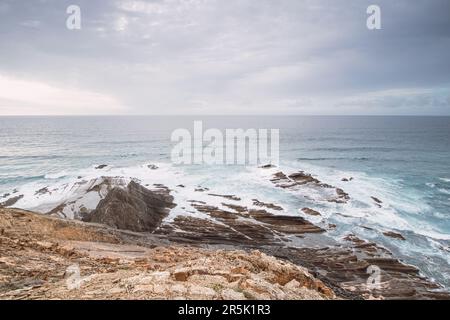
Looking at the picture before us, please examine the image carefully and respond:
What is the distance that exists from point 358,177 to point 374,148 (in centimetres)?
3952

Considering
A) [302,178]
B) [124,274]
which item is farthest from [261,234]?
[124,274]

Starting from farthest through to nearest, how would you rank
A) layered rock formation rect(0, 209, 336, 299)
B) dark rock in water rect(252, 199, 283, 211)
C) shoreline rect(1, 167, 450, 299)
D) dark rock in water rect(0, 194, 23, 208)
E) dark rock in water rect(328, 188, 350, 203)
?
1. dark rock in water rect(328, 188, 350, 203)
2. dark rock in water rect(0, 194, 23, 208)
3. dark rock in water rect(252, 199, 283, 211)
4. shoreline rect(1, 167, 450, 299)
5. layered rock formation rect(0, 209, 336, 299)

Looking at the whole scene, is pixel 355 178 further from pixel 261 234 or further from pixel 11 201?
pixel 11 201

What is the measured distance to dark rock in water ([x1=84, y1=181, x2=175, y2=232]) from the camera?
979 inches

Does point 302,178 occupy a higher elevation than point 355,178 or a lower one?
higher

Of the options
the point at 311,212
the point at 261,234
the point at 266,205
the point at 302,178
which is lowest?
the point at 261,234

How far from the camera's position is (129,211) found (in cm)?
2611

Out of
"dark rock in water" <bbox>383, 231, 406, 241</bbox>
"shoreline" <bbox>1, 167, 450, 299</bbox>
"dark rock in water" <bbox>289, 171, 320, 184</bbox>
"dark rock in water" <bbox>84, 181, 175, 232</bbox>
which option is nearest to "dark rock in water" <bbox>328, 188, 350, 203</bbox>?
"shoreline" <bbox>1, 167, 450, 299</bbox>

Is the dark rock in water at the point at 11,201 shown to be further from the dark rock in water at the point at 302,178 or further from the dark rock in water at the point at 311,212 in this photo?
the dark rock in water at the point at 302,178

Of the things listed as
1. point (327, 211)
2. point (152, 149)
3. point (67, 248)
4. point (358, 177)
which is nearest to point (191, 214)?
point (327, 211)

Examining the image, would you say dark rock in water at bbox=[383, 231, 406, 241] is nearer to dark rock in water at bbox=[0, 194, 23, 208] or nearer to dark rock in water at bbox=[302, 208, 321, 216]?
dark rock in water at bbox=[302, 208, 321, 216]

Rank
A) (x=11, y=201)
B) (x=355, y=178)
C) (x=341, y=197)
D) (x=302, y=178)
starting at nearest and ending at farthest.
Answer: (x=11, y=201) → (x=341, y=197) → (x=302, y=178) → (x=355, y=178)

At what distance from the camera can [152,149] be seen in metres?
81.1
